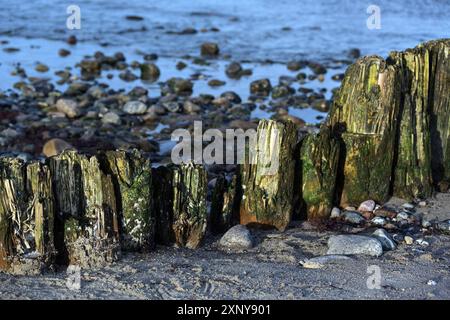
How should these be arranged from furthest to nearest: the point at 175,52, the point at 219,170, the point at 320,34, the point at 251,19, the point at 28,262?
the point at 251,19 → the point at 320,34 → the point at 175,52 → the point at 219,170 → the point at 28,262

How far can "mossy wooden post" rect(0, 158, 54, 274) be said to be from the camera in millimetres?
6219

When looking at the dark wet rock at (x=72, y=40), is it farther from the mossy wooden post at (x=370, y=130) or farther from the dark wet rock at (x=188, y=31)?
the mossy wooden post at (x=370, y=130)

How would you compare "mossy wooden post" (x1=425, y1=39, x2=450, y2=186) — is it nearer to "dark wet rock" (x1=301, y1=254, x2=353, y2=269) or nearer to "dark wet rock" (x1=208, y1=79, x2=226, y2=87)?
"dark wet rock" (x1=301, y1=254, x2=353, y2=269)

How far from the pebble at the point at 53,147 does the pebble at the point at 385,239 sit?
583cm

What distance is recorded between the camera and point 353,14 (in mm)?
25422

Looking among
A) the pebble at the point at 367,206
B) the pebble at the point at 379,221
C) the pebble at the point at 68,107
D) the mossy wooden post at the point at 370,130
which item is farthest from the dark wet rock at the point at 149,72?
the pebble at the point at 379,221

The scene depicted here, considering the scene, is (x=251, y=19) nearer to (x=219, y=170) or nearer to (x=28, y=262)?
(x=219, y=170)

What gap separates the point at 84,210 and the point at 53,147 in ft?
17.9

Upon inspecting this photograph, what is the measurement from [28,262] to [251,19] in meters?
19.6

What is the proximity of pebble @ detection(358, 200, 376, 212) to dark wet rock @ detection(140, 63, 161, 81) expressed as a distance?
10049 millimetres

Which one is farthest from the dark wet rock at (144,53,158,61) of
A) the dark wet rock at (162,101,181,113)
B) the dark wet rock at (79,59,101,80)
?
the dark wet rock at (162,101,181,113)
